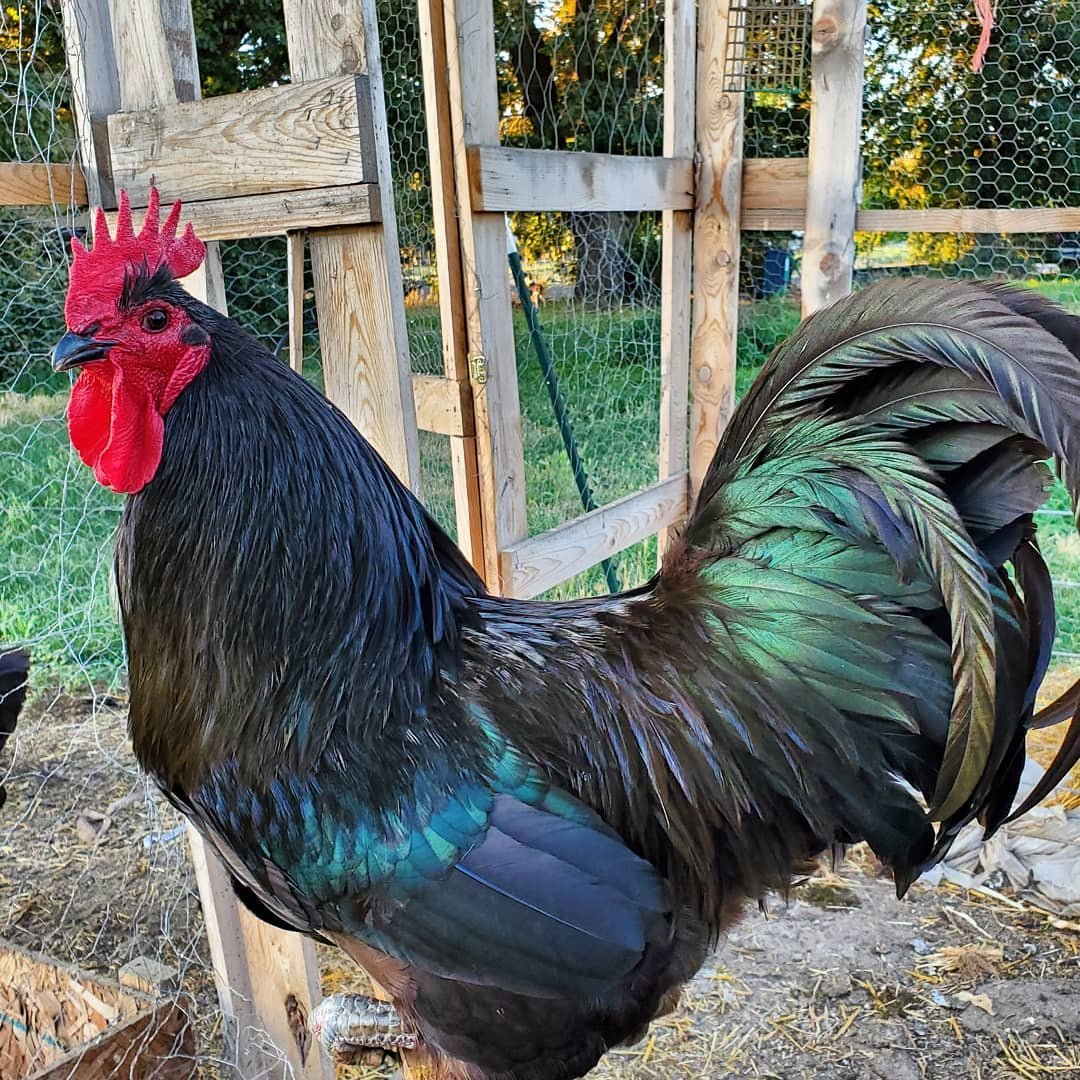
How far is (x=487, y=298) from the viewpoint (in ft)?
8.75

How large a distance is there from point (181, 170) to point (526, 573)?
5.02 feet

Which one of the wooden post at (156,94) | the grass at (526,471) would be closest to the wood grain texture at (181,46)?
the wooden post at (156,94)

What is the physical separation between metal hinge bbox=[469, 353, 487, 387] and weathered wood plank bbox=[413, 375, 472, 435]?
0.04 metres

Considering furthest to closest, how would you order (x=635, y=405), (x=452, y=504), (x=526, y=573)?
1. (x=635, y=405)
2. (x=452, y=504)
3. (x=526, y=573)

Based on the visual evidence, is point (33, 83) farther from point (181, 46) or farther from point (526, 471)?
point (526, 471)

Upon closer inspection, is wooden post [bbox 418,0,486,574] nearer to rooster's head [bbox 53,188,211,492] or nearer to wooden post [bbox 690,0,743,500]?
rooster's head [bbox 53,188,211,492]

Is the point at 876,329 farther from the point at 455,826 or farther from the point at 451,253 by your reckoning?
the point at 451,253

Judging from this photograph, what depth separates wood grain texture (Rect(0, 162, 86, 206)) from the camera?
6.82ft

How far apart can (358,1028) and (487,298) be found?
1.96 meters

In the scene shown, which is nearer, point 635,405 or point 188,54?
point 188,54

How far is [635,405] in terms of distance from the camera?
14.2 ft

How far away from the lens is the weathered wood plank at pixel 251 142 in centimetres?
181

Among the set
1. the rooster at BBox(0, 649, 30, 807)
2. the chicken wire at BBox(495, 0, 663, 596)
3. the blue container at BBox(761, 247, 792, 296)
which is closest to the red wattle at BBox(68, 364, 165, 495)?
the rooster at BBox(0, 649, 30, 807)

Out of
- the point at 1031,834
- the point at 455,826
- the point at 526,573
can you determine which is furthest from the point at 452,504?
the point at 1031,834
